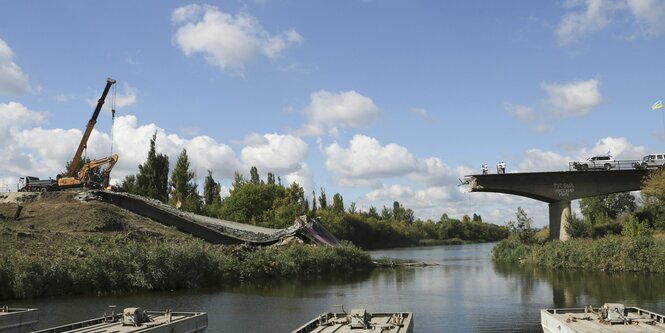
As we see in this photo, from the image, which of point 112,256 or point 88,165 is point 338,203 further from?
point 112,256

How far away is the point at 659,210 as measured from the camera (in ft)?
259

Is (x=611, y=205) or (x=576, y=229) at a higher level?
(x=611, y=205)

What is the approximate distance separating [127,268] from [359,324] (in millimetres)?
34152

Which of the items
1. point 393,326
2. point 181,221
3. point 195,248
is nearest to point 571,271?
point 195,248

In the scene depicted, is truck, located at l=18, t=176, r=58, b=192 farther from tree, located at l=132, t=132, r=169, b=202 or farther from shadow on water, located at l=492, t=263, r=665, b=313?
shadow on water, located at l=492, t=263, r=665, b=313

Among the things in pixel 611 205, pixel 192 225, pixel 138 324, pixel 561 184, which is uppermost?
pixel 561 184

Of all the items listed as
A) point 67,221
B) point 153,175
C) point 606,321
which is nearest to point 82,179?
point 67,221

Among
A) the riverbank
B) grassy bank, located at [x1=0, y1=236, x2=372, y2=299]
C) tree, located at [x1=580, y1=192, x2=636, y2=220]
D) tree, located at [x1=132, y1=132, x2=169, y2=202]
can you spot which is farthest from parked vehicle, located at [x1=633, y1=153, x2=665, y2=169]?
tree, located at [x1=132, y1=132, x2=169, y2=202]

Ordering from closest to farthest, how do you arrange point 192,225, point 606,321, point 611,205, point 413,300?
point 606,321 < point 413,300 < point 192,225 < point 611,205

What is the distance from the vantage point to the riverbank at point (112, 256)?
153 feet

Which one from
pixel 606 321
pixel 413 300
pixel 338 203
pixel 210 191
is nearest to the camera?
pixel 606 321

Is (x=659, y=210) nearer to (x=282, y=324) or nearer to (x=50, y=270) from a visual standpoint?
(x=282, y=324)

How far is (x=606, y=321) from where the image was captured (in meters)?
21.5

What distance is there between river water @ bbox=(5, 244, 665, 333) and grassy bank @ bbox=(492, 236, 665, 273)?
3.06 metres
